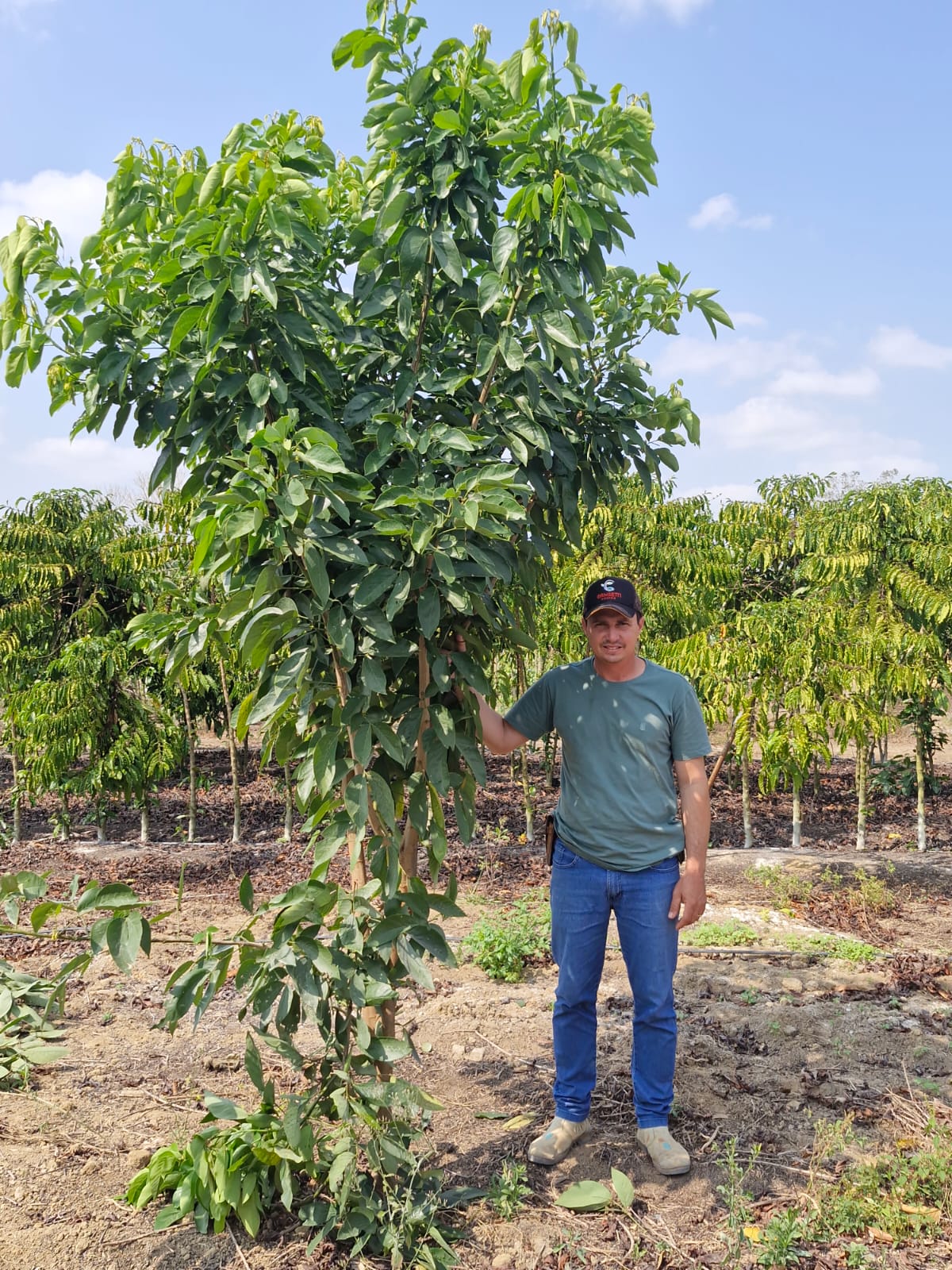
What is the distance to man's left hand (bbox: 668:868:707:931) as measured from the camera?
3.18 m

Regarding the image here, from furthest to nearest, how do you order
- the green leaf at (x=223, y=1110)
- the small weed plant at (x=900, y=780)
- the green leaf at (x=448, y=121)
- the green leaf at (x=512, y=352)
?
the small weed plant at (x=900, y=780) < the green leaf at (x=223, y=1110) < the green leaf at (x=512, y=352) < the green leaf at (x=448, y=121)

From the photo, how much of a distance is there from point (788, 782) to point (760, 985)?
7472mm

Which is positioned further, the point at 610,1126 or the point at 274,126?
the point at 610,1126

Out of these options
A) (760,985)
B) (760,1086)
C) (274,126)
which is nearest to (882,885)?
(760,985)

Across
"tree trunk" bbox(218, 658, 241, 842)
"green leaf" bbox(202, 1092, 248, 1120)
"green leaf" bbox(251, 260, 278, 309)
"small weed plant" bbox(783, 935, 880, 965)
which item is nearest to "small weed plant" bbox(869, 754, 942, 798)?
"small weed plant" bbox(783, 935, 880, 965)

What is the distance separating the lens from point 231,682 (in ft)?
28.5

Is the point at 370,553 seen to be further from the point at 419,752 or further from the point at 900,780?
the point at 900,780

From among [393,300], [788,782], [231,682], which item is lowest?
[788,782]

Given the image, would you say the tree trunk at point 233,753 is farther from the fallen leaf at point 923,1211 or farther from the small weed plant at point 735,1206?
the fallen leaf at point 923,1211

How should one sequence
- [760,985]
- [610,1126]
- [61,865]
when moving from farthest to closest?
[61,865], [760,985], [610,1126]

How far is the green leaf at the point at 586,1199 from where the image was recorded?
2.96m

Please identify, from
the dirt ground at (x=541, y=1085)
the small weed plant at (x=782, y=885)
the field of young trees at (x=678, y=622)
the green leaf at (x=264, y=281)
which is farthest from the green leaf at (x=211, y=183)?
the small weed plant at (x=782, y=885)

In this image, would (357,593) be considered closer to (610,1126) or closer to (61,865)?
(610,1126)

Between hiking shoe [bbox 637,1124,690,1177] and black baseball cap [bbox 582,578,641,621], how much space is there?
5.53ft
